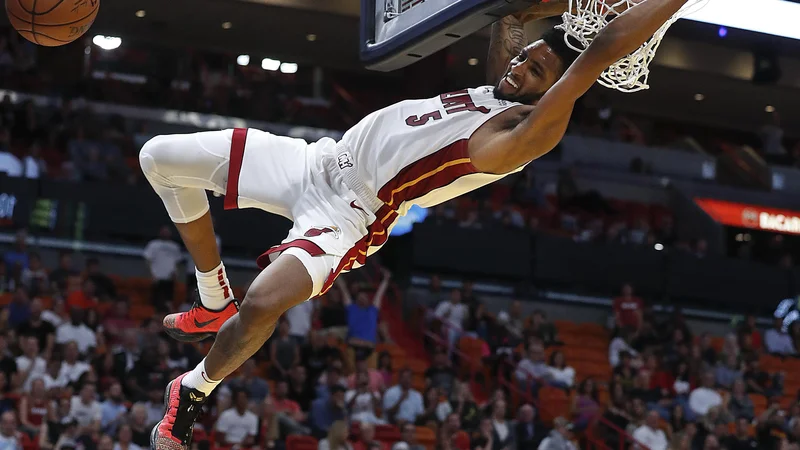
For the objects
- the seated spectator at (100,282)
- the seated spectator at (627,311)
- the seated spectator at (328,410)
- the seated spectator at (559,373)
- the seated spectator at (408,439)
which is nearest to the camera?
the seated spectator at (408,439)

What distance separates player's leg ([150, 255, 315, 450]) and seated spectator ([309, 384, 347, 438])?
6.45 m

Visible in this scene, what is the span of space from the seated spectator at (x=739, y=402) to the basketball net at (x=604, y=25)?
30.0 feet

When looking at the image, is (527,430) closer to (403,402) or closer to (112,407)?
(403,402)

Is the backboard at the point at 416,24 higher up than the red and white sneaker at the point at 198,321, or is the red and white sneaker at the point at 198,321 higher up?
the backboard at the point at 416,24

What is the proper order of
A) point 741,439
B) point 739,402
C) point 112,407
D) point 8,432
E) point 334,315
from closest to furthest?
1. point 8,432
2. point 112,407
3. point 741,439
4. point 334,315
5. point 739,402

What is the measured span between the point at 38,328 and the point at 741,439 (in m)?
7.33

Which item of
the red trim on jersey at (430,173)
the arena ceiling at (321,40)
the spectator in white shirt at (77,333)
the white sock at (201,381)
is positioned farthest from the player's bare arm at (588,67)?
the arena ceiling at (321,40)

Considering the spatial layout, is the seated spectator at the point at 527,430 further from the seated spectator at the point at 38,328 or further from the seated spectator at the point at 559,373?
the seated spectator at the point at 38,328

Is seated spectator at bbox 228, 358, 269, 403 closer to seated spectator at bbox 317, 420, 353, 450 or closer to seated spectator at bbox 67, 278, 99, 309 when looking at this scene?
seated spectator at bbox 317, 420, 353, 450

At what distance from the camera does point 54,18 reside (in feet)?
17.7

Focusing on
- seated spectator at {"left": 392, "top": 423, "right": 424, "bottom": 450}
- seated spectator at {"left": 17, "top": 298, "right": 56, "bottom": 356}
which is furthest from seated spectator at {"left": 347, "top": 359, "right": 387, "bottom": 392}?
seated spectator at {"left": 17, "top": 298, "right": 56, "bottom": 356}

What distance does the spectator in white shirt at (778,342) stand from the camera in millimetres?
16266

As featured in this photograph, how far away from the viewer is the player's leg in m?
4.46

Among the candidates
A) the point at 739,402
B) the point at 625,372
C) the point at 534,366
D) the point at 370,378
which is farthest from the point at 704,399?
the point at 370,378
